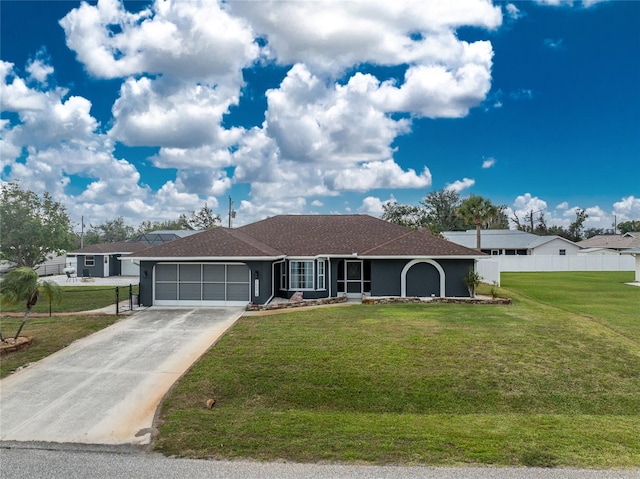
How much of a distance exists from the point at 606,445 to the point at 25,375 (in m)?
12.0

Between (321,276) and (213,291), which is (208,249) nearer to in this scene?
(213,291)

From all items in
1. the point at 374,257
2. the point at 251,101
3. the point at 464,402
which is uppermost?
the point at 251,101

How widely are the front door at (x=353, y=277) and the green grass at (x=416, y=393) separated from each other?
6462 millimetres

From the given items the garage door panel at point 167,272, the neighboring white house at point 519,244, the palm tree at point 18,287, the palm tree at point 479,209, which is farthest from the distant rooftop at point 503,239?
the palm tree at point 18,287

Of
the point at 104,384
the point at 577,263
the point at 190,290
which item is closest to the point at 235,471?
the point at 104,384

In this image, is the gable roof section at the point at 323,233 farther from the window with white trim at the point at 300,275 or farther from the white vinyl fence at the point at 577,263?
the white vinyl fence at the point at 577,263

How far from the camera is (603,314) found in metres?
16.8

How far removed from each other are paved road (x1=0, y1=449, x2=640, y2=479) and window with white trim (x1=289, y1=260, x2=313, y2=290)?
1466 centimetres

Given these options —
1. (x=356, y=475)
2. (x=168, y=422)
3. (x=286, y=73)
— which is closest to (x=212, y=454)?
(x=168, y=422)

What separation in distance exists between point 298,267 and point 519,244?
38.1m

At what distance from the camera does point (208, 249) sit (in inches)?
734

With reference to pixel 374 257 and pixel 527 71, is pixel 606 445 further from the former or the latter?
pixel 527 71

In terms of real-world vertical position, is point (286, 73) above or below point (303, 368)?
above

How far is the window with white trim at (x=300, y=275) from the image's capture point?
68.1 feet
